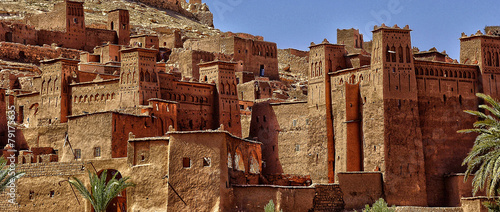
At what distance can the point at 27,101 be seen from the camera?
6141cm

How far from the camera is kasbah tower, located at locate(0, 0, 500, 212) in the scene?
153 feet

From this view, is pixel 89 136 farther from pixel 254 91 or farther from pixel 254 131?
pixel 254 91

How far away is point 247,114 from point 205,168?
714 inches

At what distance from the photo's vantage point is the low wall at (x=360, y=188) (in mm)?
49750

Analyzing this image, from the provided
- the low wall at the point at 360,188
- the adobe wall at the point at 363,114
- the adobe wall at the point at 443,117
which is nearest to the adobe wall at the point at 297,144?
the adobe wall at the point at 363,114

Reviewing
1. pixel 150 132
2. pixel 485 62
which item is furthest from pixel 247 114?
pixel 485 62

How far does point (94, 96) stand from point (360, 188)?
18.0m

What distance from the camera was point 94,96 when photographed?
58.3 metres

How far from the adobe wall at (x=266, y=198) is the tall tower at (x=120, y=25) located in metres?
35.0

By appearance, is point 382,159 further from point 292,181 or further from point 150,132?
point 150,132

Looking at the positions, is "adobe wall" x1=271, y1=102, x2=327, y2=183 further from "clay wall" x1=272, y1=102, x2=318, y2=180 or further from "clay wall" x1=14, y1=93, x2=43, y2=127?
"clay wall" x1=14, y1=93, x2=43, y2=127

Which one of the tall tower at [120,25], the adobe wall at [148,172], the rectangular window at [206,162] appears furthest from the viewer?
the tall tower at [120,25]

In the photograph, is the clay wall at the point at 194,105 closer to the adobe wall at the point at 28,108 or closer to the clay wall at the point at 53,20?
the adobe wall at the point at 28,108

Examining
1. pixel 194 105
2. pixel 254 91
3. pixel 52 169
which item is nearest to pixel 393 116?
pixel 194 105
